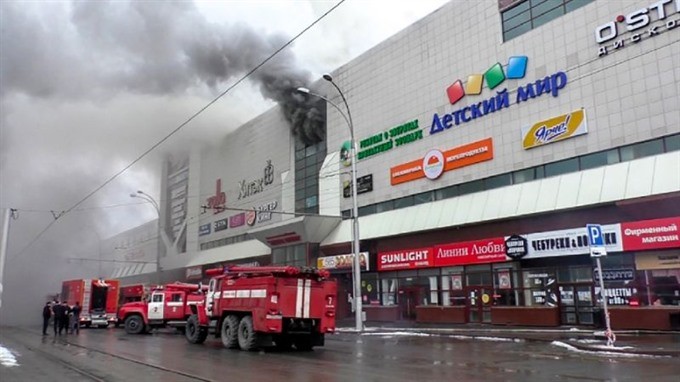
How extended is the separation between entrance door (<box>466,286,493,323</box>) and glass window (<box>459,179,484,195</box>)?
5107 mm

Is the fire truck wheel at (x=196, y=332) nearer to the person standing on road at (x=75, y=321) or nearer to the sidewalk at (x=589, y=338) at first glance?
the sidewalk at (x=589, y=338)

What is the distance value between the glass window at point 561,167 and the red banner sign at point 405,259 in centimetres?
730

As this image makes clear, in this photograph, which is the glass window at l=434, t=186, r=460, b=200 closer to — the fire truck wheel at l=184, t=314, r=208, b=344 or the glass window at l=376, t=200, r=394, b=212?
the glass window at l=376, t=200, r=394, b=212

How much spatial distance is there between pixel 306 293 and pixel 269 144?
33741 mm

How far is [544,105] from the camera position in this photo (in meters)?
25.7

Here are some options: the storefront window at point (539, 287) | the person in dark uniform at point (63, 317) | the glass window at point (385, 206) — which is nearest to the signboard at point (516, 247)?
the storefront window at point (539, 287)

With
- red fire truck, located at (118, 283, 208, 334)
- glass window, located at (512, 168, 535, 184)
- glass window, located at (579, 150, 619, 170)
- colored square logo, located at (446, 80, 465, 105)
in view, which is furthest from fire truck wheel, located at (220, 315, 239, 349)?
colored square logo, located at (446, 80, 465, 105)

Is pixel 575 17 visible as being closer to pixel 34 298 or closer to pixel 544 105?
pixel 544 105

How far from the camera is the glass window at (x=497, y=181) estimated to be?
89.6 feet

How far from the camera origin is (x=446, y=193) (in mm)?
30422

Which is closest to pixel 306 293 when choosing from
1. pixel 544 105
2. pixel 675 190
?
pixel 675 190

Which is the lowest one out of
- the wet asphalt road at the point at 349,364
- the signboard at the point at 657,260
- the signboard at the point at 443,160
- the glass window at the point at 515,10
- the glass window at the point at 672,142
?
the wet asphalt road at the point at 349,364

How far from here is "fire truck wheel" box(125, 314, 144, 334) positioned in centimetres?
2691

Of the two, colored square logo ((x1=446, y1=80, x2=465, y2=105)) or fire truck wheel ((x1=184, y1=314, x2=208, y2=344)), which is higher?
colored square logo ((x1=446, y1=80, x2=465, y2=105))
